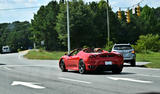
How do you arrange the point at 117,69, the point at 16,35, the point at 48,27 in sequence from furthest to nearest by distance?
the point at 16,35
the point at 48,27
the point at 117,69

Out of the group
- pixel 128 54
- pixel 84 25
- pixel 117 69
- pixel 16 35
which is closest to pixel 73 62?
pixel 117 69

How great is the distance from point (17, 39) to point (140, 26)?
69.5 meters

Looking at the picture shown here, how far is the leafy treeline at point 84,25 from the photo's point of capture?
8394cm

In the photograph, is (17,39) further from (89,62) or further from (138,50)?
(89,62)

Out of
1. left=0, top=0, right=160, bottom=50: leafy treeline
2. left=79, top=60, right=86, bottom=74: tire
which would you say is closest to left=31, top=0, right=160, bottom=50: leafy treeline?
left=0, top=0, right=160, bottom=50: leafy treeline

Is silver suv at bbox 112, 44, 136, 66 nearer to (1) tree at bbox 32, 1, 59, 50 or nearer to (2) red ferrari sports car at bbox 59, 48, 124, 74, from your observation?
(2) red ferrari sports car at bbox 59, 48, 124, 74

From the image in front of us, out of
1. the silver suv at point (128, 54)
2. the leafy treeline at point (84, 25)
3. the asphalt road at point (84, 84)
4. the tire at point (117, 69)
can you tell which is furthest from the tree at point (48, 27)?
the asphalt road at point (84, 84)

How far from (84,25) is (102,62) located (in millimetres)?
69226

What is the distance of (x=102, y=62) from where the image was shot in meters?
14.8

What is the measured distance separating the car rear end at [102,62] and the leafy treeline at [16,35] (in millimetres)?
117050

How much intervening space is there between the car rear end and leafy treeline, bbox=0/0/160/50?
66.1 m

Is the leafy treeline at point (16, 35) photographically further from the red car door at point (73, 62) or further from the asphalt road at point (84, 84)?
the asphalt road at point (84, 84)

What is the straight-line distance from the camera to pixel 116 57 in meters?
15.1

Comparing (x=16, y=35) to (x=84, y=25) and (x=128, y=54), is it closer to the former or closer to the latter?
(x=84, y=25)
